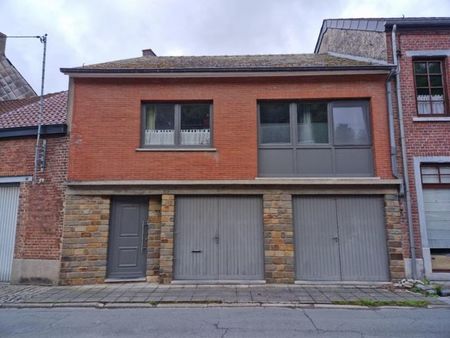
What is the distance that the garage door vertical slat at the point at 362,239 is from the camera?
896 cm

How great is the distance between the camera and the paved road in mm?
5398

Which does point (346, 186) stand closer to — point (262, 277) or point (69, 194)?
point (262, 277)

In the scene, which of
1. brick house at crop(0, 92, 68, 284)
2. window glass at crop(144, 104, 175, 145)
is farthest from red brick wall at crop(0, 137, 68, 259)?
window glass at crop(144, 104, 175, 145)

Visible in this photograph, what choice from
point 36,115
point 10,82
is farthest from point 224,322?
point 10,82

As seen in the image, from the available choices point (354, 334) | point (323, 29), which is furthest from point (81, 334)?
point (323, 29)

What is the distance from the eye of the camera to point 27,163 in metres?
9.75

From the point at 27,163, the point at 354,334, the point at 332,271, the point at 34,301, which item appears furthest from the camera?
the point at 27,163

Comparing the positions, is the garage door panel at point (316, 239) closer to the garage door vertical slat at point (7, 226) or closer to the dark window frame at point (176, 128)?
the dark window frame at point (176, 128)

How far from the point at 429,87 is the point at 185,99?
7295 millimetres

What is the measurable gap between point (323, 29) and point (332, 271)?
11.0m

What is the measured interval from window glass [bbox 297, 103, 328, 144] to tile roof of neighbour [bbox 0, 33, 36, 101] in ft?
44.8

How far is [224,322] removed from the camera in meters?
5.95

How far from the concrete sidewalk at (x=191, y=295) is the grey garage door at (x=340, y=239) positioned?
0.48m

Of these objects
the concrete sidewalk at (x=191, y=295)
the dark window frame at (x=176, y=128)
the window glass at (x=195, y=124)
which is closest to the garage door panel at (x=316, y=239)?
the concrete sidewalk at (x=191, y=295)
